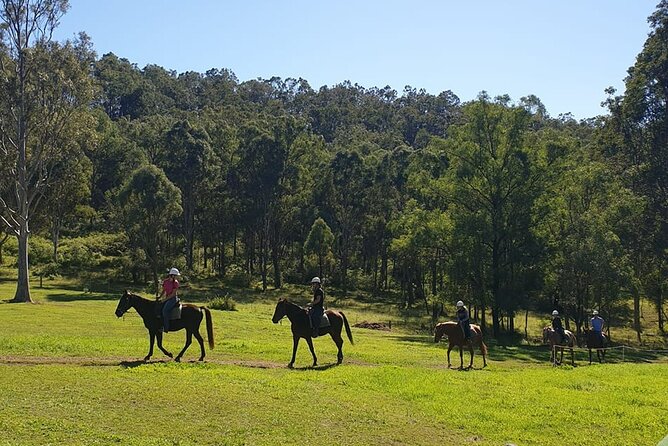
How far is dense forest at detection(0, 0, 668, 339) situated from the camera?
3997 cm

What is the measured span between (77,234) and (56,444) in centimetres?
7463

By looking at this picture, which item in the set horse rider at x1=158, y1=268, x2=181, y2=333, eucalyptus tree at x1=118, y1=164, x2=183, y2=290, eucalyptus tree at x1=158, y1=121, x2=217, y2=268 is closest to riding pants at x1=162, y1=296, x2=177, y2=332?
horse rider at x1=158, y1=268, x2=181, y2=333

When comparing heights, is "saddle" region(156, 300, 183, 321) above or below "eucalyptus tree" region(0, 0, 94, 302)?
below

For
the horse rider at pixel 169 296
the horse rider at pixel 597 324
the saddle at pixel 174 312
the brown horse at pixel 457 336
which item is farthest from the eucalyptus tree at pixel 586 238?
the horse rider at pixel 169 296

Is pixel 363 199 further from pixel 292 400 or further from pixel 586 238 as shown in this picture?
pixel 292 400

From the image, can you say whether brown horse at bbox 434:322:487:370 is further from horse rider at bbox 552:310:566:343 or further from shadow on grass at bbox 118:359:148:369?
shadow on grass at bbox 118:359:148:369

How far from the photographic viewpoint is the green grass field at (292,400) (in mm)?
10836

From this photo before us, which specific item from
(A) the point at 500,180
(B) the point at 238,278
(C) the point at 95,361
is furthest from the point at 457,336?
(B) the point at 238,278

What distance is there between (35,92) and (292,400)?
34.9 meters

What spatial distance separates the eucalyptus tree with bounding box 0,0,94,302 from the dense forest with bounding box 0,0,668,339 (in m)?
0.10

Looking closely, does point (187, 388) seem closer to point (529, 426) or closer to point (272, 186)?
point (529, 426)

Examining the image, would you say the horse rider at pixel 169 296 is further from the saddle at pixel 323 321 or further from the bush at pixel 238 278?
the bush at pixel 238 278

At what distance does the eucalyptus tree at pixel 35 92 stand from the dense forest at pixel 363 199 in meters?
0.10

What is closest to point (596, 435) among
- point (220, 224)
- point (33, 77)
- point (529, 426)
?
point (529, 426)
